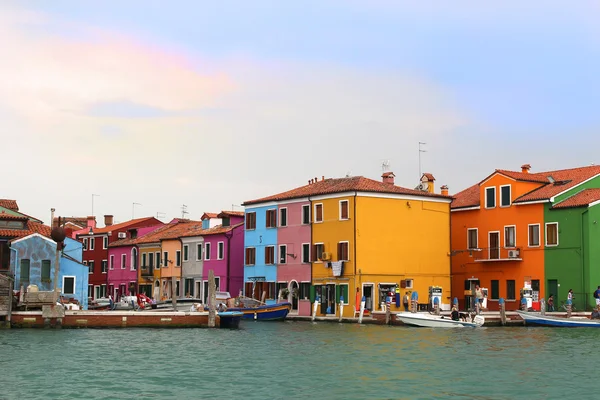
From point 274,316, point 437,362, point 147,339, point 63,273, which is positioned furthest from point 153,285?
point 437,362

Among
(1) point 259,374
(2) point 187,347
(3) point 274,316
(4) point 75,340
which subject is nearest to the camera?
(1) point 259,374

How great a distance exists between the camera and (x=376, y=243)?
5494 centimetres

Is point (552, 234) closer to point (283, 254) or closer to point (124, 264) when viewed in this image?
point (283, 254)

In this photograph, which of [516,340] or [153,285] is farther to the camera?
[153,285]

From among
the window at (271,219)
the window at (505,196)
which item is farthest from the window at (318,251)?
the window at (505,196)

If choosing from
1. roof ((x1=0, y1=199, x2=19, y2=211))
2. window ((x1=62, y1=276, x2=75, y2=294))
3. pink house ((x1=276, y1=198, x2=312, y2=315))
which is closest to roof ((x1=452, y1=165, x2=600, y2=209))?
pink house ((x1=276, y1=198, x2=312, y2=315))

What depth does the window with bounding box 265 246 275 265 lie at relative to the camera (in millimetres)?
61094

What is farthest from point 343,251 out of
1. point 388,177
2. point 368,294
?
point 388,177

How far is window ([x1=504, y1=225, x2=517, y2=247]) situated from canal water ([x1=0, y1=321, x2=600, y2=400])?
13993mm

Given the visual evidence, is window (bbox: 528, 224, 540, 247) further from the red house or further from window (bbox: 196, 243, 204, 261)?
the red house

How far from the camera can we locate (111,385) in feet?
79.8

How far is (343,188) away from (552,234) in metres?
12.3

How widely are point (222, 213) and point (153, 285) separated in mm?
10693

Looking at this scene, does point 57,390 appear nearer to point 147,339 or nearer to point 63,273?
point 147,339
